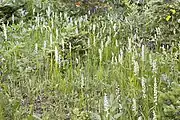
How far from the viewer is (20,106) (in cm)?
388

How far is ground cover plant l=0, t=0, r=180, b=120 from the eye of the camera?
356 centimetres

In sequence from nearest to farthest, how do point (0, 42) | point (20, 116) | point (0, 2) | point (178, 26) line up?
point (20, 116), point (0, 42), point (178, 26), point (0, 2)

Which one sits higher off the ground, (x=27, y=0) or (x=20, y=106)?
(x=27, y=0)

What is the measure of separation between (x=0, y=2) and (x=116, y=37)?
2.08 metres

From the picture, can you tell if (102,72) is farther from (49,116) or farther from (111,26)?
(111,26)

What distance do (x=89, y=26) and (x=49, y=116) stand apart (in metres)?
2.60

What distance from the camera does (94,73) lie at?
4574 mm

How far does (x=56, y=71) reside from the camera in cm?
432

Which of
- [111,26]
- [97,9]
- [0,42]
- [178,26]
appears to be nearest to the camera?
[0,42]

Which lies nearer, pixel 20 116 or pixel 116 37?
pixel 20 116

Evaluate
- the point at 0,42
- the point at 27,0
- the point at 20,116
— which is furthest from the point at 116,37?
the point at 20,116

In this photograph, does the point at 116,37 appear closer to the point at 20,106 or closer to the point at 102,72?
the point at 102,72

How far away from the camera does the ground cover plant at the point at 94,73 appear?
356 centimetres

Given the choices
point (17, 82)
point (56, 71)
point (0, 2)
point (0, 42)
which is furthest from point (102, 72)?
point (0, 2)
